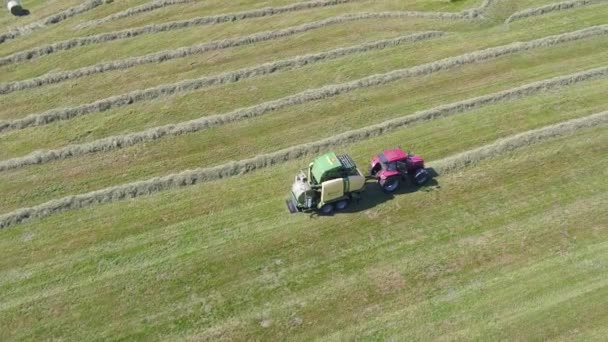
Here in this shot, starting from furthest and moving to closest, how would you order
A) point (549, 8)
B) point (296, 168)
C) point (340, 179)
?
point (549, 8) < point (296, 168) < point (340, 179)

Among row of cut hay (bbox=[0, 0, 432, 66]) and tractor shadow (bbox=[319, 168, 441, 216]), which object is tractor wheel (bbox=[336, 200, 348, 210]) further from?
row of cut hay (bbox=[0, 0, 432, 66])

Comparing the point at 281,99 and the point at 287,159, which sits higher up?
the point at 281,99

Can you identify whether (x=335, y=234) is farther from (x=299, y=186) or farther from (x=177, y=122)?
(x=177, y=122)

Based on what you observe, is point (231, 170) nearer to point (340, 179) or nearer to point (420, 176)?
point (340, 179)

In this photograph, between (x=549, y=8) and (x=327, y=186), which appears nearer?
(x=327, y=186)

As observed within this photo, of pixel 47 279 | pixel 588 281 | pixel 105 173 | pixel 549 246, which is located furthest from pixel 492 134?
pixel 47 279

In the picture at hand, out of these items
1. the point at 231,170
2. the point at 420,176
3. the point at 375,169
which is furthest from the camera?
the point at 231,170

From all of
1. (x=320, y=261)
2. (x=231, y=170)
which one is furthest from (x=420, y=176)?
(x=231, y=170)
